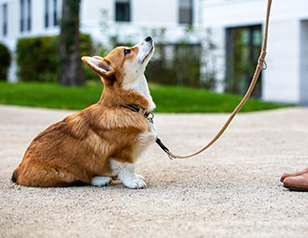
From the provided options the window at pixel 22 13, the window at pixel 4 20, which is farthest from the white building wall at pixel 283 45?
the window at pixel 4 20

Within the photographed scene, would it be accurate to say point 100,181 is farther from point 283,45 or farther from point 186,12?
point 186,12

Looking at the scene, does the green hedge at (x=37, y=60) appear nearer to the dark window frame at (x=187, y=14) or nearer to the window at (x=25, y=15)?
the window at (x=25, y=15)

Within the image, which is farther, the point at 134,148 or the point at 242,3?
Answer: the point at 242,3

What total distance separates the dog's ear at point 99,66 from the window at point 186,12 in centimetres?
2166

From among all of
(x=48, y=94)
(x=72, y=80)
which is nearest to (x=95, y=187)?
(x=48, y=94)

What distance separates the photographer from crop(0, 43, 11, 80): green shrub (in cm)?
2430

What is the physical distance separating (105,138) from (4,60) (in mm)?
22937

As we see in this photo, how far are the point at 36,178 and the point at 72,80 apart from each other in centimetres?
1061

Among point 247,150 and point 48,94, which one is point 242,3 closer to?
point 48,94

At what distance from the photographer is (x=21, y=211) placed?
2996 mm

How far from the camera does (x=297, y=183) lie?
3.48m

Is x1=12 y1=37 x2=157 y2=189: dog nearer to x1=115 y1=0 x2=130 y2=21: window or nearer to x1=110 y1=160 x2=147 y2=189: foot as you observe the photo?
x1=110 y1=160 x2=147 y2=189: foot

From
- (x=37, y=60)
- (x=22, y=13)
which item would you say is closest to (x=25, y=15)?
(x=22, y=13)

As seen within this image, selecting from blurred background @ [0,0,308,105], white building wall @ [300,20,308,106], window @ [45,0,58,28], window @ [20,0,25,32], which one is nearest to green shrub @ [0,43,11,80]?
window @ [45,0,58,28]
